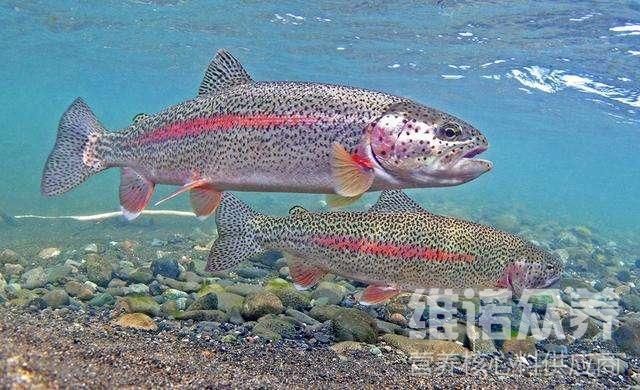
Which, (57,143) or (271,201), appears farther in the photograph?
(271,201)

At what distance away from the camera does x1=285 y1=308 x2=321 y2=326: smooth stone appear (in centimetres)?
555

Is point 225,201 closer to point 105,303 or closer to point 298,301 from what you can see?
point 298,301

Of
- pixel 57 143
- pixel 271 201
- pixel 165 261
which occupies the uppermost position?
pixel 57 143

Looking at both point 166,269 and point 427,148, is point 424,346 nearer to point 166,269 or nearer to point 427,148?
point 427,148

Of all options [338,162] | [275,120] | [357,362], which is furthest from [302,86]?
[357,362]

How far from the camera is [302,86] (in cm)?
482

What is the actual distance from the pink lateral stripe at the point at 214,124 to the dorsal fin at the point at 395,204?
207 cm

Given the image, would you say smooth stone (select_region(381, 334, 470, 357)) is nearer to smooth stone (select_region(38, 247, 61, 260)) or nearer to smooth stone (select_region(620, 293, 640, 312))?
smooth stone (select_region(620, 293, 640, 312))

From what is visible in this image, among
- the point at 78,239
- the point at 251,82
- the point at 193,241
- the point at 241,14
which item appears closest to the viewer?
the point at 251,82

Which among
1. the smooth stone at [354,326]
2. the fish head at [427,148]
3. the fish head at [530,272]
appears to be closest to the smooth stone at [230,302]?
the smooth stone at [354,326]

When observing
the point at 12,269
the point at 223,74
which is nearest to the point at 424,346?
the point at 223,74

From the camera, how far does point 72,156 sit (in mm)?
5566

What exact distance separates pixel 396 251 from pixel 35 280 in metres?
4.93

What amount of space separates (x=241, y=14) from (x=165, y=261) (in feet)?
67.2
